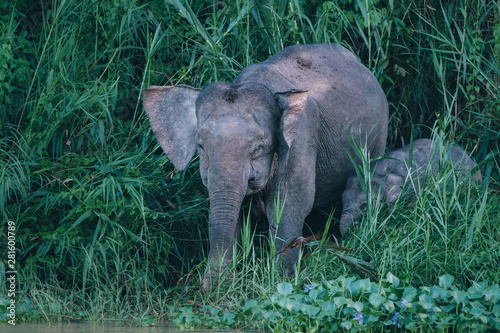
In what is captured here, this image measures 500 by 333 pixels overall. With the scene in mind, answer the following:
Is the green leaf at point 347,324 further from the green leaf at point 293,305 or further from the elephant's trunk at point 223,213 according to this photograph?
the elephant's trunk at point 223,213

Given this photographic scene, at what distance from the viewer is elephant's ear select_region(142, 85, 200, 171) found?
5.39m

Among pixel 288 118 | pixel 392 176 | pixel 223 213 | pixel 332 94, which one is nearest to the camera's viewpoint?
pixel 223 213

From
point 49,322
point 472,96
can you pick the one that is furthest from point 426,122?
point 49,322

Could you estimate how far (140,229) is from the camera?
5.68 meters

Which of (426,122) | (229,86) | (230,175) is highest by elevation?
(229,86)

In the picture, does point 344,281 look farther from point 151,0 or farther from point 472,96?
point 151,0

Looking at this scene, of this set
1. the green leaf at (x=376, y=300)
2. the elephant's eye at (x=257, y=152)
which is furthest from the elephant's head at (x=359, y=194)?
the green leaf at (x=376, y=300)

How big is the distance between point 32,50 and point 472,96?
343 cm

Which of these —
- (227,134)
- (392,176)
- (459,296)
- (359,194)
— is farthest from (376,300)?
(392,176)

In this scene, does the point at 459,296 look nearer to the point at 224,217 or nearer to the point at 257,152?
the point at 224,217

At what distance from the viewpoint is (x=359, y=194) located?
19.1ft

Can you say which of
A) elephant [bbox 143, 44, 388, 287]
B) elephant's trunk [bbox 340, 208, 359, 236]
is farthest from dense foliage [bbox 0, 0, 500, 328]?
elephant [bbox 143, 44, 388, 287]

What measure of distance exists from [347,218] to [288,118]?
953 mm

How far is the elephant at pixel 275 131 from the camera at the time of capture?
193 inches
